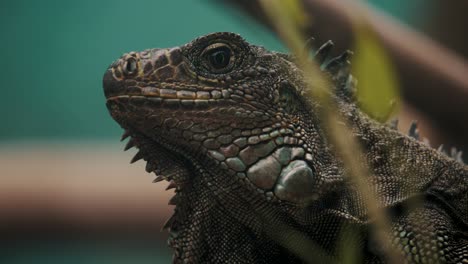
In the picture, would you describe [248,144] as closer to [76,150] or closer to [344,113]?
[344,113]

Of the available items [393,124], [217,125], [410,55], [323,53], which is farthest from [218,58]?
[410,55]

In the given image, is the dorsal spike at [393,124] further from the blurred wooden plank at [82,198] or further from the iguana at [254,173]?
the blurred wooden plank at [82,198]

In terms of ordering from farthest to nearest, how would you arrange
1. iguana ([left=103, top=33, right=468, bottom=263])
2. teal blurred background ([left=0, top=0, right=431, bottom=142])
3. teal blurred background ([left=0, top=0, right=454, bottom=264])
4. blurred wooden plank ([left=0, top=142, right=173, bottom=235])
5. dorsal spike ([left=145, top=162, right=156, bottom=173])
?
1. blurred wooden plank ([left=0, top=142, right=173, bottom=235])
2. teal blurred background ([left=0, top=0, right=454, bottom=264])
3. teal blurred background ([left=0, top=0, right=431, bottom=142])
4. dorsal spike ([left=145, top=162, right=156, bottom=173])
5. iguana ([left=103, top=33, right=468, bottom=263])

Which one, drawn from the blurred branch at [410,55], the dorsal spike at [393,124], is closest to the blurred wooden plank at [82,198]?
the blurred branch at [410,55]

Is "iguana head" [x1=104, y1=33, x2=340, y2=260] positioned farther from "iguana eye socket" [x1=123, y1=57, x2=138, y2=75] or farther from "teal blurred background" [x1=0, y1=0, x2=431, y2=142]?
"teal blurred background" [x1=0, y1=0, x2=431, y2=142]

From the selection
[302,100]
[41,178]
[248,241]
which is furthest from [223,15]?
[41,178]

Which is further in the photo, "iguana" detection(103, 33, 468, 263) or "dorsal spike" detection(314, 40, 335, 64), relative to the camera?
Result: "dorsal spike" detection(314, 40, 335, 64)

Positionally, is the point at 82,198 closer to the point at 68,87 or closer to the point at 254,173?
the point at 68,87

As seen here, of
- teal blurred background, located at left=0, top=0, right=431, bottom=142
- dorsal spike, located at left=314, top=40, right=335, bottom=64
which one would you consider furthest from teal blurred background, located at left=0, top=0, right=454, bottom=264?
dorsal spike, located at left=314, top=40, right=335, bottom=64
